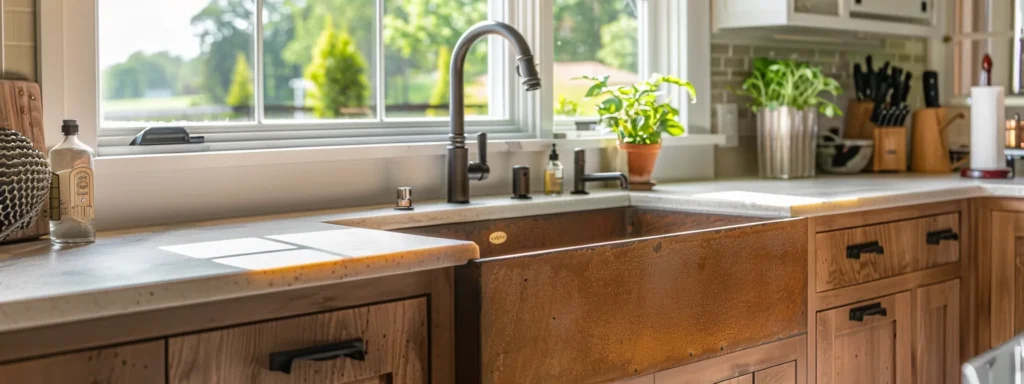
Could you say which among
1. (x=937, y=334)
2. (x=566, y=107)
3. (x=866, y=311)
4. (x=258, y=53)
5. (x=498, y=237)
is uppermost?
(x=258, y=53)

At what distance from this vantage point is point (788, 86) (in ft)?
11.9

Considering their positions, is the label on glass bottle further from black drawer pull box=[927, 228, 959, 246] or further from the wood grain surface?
black drawer pull box=[927, 228, 959, 246]

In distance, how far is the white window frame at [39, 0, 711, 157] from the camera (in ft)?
7.00

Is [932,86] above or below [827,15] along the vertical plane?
below

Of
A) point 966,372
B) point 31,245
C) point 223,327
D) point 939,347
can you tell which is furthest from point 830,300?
point 31,245

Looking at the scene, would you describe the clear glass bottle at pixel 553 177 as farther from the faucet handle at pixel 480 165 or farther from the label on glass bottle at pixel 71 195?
the label on glass bottle at pixel 71 195

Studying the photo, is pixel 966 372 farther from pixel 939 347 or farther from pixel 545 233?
pixel 939 347

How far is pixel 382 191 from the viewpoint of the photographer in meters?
2.72

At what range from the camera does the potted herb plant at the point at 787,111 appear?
143 inches

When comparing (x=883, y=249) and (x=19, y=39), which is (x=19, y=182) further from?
(x=883, y=249)

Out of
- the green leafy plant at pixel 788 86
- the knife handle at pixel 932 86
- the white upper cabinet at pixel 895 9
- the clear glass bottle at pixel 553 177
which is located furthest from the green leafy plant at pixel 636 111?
the knife handle at pixel 932 86

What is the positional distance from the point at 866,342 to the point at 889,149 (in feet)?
4.54

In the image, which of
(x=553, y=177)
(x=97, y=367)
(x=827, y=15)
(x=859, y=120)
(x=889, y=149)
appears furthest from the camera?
(x=859, y=120)

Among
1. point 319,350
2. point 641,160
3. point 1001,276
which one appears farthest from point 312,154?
point 1001,276
